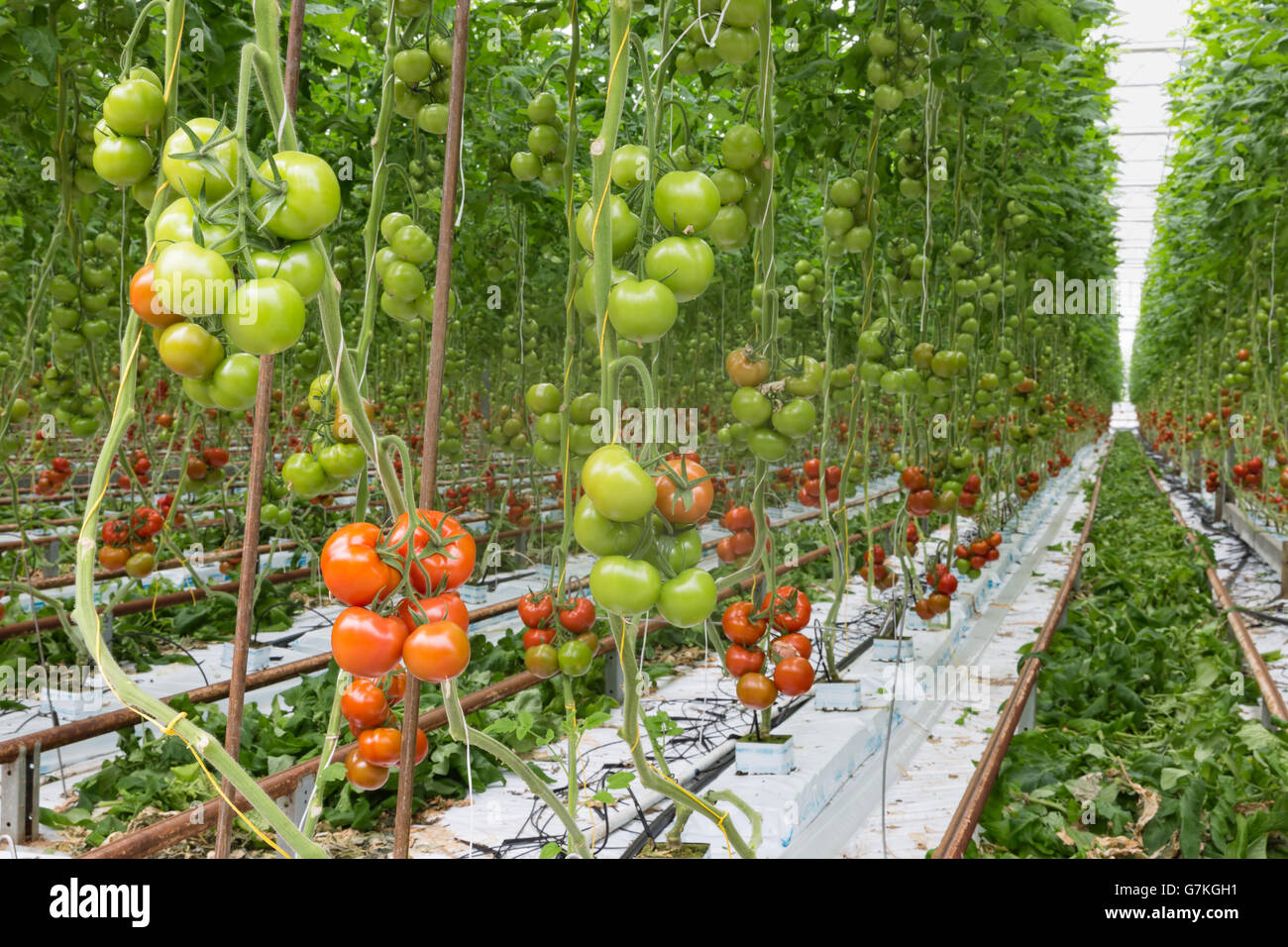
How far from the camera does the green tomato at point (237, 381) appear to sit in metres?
0.76

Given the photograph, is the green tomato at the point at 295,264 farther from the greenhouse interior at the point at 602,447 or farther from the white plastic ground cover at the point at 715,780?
the white plastic ground cover at the point at 715,780

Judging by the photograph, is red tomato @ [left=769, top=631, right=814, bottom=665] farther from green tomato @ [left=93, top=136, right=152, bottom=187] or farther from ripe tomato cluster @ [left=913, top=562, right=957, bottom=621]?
ripe tomato cluster @ [left=913, top=562, right=957, bottom=621]

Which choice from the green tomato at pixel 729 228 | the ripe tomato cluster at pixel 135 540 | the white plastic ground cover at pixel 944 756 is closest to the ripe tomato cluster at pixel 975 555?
the white plastic ground cover at pixel 944 756

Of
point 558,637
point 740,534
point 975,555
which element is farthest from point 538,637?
point 975,555

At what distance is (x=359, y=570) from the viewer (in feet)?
3.05

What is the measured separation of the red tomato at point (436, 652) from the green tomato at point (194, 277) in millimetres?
378

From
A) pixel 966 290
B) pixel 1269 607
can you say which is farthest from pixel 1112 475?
pixel 966 290

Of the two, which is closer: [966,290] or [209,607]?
[966,290]

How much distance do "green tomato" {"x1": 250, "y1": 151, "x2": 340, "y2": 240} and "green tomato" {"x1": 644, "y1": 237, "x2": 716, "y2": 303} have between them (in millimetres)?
358

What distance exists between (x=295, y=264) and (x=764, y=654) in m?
2.09

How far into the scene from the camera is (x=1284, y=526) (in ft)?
27.3

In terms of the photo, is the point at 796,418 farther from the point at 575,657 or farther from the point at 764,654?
the point at 764,654
